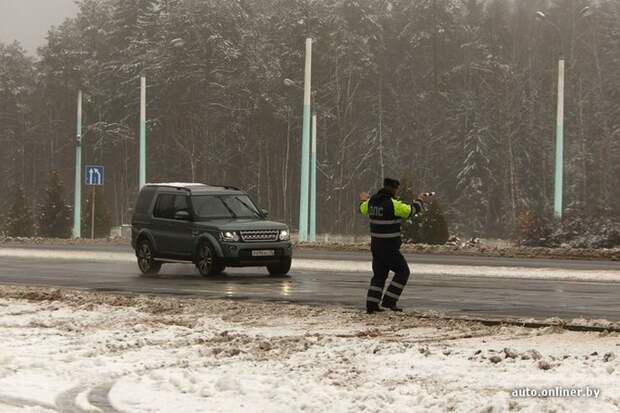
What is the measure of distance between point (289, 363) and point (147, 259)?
14.7 m

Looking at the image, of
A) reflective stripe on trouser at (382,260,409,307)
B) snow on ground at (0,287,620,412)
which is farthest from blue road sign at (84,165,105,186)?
reflective stripe on trouser at (382,260,409,307)

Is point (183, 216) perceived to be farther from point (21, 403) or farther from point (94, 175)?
point (94, 175)

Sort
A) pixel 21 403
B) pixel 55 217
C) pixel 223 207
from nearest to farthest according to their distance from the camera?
1. pixel 21 403
2. pixel 223 207
3. pixel 55 217

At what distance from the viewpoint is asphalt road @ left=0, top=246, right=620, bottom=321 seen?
18000mm

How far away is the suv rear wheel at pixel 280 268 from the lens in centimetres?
2503

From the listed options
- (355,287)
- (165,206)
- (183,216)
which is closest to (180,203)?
(165,206)

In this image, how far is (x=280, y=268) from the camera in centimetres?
2522

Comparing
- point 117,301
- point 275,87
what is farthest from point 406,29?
point 117,301

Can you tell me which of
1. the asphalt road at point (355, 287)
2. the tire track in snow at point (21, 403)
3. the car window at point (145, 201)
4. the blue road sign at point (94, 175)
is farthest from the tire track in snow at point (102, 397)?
the blue road sign at point (94, 175)

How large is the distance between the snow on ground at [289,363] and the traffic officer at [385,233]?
501 millimetres

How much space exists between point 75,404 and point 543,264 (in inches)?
846

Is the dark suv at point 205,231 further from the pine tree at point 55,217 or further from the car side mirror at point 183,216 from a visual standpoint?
the pine tree at point 55,217

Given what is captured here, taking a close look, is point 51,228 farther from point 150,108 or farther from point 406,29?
point 406,29

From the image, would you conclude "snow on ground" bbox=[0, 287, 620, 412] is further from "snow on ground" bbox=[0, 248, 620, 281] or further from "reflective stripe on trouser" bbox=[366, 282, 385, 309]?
"snow on ground" bbox=[0, 248, 620, 281]
